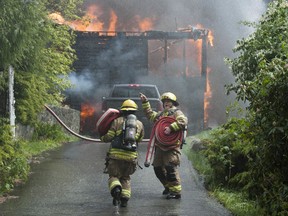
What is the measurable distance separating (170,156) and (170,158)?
0.13ft

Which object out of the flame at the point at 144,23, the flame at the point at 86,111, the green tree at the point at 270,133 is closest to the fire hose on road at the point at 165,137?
the green tree at the point at 270,133

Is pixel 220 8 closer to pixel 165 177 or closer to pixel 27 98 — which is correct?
pixel 27 98

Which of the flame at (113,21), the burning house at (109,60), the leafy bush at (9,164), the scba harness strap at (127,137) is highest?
the flame at (113,21)

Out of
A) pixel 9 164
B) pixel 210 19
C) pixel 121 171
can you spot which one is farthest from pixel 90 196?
pixel 210 19

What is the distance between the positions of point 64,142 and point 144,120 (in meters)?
2.97

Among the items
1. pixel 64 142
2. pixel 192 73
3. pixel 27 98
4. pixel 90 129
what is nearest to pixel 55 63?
pixel 64 142

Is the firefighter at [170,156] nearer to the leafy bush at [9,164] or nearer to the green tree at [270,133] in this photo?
the green tree at [270,133]

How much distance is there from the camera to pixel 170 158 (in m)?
9.70

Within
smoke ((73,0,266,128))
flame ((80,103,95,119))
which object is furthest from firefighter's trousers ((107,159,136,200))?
smoke ((73,0,266,128))

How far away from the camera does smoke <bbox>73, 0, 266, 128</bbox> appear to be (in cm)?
4078

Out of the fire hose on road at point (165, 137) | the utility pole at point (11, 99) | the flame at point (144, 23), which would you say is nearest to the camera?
the fire hose on road at point (165, 137)

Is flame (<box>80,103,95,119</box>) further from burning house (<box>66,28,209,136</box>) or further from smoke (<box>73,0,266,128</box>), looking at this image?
smoke (<box>73,0,266,128</box>)

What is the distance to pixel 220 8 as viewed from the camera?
4412cm

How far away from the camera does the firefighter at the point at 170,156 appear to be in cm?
955
